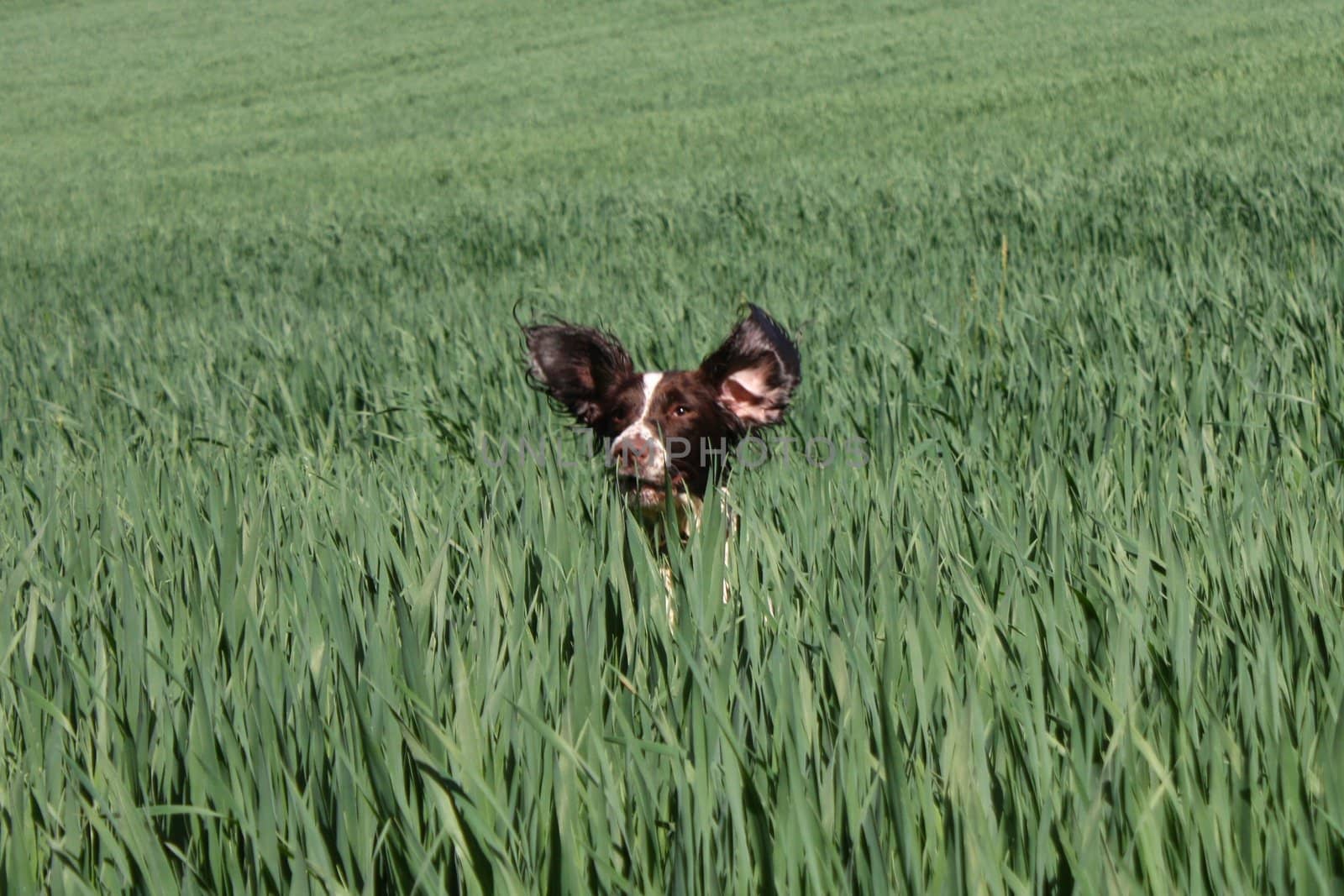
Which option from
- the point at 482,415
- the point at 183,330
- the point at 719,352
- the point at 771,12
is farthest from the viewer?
the point at 771,12

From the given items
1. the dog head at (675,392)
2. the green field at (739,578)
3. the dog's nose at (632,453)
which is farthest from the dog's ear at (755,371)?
the dog's nose at (632,453)

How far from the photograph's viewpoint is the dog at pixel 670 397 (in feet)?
10.3

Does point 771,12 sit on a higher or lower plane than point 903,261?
higher

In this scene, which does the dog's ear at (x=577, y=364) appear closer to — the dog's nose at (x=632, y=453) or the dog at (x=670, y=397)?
Answer: the dog at (x=670, y=397)

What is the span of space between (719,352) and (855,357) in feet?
5.06

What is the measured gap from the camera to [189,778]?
158cm

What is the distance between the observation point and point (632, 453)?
10.1 ft

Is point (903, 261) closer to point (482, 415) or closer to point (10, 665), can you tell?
point (482, 415)

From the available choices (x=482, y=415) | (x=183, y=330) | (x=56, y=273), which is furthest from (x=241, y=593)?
(x=56, y=273)

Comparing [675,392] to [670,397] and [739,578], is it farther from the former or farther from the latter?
[739,578]

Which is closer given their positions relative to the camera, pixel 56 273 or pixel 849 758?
pixel 849 758

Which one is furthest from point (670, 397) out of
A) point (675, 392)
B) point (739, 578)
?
point (739, 578)

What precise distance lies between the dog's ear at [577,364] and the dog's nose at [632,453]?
0.35 m

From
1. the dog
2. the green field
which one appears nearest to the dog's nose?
the dog
